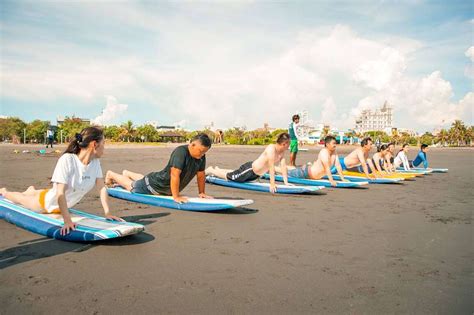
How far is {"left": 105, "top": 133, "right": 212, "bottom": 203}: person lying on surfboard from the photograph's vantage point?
6207 millimetres

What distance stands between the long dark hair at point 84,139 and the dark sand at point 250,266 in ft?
3.94

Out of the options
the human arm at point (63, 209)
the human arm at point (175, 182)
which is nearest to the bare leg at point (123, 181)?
the human arm at point (175, 182)

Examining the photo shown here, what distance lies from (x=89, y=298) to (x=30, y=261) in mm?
1269

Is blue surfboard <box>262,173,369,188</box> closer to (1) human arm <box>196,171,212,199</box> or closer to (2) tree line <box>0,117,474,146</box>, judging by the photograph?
(1) human arm <box>196,171,212,199</box>

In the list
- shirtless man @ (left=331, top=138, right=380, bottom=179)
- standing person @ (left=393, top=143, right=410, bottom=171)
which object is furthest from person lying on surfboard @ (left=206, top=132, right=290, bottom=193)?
standing person @ (left=393, top=143, right=410, bottom=171)

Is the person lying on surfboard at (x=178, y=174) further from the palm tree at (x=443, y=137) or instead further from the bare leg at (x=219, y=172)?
the palm tree at (x=443, y=137)

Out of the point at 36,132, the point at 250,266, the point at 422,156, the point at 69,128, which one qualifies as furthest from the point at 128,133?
the point at 250,266

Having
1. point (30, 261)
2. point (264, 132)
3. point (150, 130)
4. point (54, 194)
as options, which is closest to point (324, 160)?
point (54, 194)

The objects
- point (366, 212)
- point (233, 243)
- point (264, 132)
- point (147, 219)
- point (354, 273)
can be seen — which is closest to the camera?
point (354, 273)

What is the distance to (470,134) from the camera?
93062 mm

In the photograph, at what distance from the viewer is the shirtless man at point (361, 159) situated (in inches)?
463

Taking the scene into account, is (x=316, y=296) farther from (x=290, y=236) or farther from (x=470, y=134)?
(x=470, y=134)

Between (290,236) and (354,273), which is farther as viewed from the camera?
(290,236)

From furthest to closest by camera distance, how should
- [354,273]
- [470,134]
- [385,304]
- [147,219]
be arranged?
[470,134]
[147,219]
[354,273]
[385,304]
